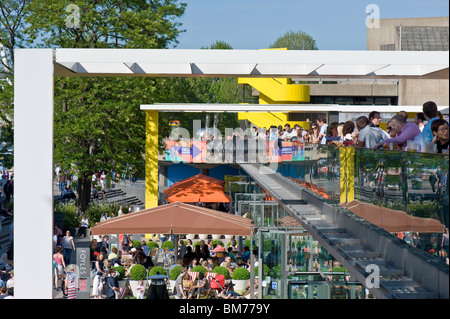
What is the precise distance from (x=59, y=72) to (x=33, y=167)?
1521 mm

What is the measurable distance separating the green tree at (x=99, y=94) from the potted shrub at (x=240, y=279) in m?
13.9

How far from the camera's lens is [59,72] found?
8836 mm

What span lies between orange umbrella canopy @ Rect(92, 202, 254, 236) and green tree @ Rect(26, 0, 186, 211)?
1226 centimetres

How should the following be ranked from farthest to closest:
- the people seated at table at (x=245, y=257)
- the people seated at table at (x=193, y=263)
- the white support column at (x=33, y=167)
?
the people seated at table at (x=245, y=257) → the people seated at table at (x=193, y=263) → the white support column at (x=33, y=167)

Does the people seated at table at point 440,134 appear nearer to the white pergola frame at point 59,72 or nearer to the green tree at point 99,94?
the white pergola frame at point 59,72

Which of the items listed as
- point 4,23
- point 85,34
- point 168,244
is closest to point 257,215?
point 168,244

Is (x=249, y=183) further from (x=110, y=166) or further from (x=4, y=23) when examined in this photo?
(x=4, y=23)

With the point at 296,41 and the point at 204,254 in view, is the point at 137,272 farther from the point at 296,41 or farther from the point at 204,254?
the point at 296,41

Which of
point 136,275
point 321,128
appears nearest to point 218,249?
point 136,275

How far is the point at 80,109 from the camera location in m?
28.8

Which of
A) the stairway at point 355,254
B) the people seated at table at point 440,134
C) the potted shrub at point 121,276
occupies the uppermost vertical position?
the people seated at table at point 440,134

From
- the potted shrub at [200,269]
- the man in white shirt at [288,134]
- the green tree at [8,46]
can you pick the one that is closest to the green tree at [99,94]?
the green tree at [8,46]

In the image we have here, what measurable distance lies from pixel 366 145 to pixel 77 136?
74.0ft

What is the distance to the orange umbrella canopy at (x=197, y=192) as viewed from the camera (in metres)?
23.7
